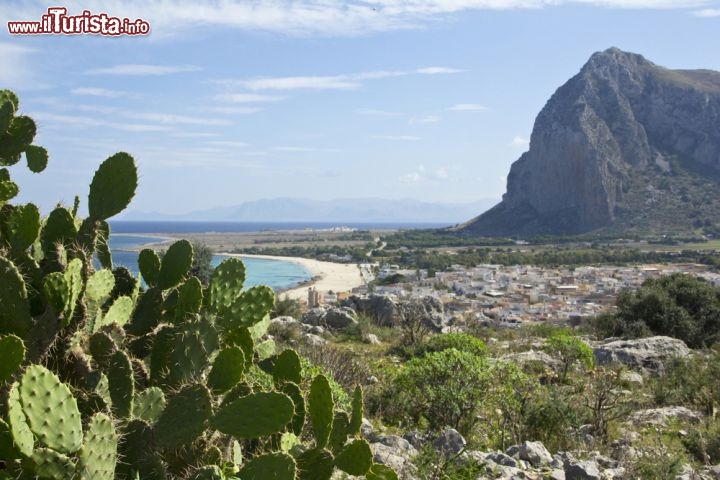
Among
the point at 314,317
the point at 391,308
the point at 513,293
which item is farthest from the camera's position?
the point at 513,293

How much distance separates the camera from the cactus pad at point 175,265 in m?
2.80

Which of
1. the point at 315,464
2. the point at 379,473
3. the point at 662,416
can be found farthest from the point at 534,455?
the point at 662,416

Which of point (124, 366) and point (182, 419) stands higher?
point (124, 366)

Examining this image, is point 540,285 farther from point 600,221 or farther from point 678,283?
point 600,221

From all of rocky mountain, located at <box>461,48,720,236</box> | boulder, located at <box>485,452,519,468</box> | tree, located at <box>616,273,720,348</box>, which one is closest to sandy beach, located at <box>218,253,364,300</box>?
tree, located at <box>616,273,720,348</box>

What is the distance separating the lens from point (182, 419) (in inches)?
85.0

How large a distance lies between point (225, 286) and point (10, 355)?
35.8 inches

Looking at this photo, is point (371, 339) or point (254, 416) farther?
point (371, 339)

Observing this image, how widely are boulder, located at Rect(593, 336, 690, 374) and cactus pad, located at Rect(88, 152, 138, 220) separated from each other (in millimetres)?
10444

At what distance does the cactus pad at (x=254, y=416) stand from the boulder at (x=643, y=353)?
33.7ft

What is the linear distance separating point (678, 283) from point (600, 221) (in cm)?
7654

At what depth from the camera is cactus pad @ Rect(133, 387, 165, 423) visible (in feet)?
7.23

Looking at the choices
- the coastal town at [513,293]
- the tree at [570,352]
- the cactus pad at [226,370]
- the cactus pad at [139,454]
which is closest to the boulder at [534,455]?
the cactus pad at [226,370]

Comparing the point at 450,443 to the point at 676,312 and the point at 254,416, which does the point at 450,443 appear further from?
the point at 676,312
